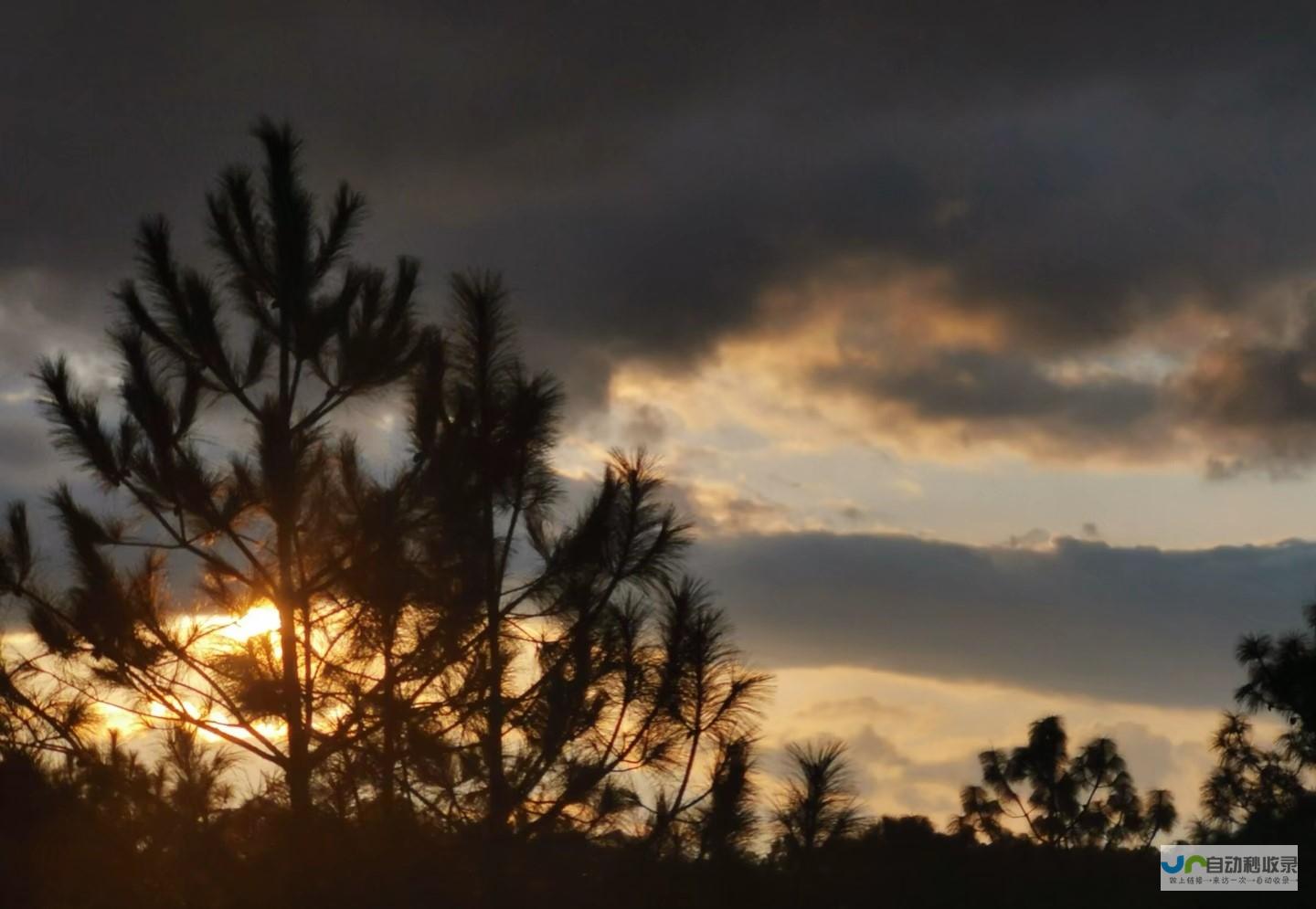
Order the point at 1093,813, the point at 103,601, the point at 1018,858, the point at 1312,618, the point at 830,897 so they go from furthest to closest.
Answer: the point at 1093,813
the point at 1312,618
the point at 1018,858
the point at 830,897
the point at 103,601

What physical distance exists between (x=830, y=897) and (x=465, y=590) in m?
6.84

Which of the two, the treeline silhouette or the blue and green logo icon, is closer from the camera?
the treeline silhouette

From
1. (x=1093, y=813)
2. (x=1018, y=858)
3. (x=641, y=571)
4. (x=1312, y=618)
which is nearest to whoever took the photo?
(x=641, y=571)

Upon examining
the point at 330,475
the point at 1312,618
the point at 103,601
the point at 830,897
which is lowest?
the point at 830,897

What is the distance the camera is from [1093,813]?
4266cm

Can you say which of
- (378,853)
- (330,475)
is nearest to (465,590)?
(330,475)

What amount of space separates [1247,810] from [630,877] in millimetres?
29143

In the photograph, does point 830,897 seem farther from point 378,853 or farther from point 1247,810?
point 1247,810

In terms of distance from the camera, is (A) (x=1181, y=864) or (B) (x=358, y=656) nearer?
(B) (x=358, y=656)

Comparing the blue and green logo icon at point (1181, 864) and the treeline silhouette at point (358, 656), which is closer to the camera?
the treeline silhouette at point (358, 656)

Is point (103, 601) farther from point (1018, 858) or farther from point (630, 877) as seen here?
point (1018, 858)

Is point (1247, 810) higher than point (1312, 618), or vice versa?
point (1312, 618)

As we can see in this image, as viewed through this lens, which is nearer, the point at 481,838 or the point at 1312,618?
the point at 481,838

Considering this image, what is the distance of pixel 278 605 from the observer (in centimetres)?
1414
